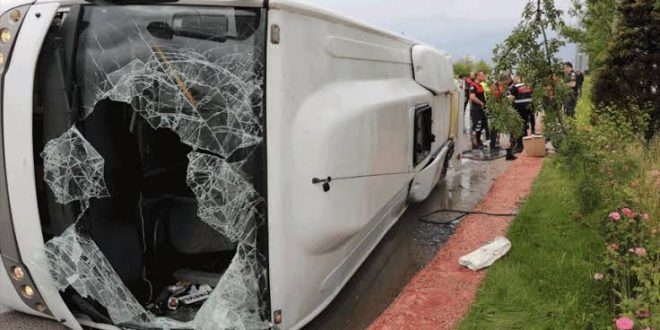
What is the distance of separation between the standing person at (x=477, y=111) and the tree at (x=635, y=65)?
338 centimetres

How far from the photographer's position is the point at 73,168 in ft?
9.82

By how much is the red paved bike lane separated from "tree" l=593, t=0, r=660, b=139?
2.99 m

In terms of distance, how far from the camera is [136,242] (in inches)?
138

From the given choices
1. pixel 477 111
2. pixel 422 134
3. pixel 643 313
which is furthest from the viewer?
pixel 477 111

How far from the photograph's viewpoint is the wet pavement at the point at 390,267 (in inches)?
151

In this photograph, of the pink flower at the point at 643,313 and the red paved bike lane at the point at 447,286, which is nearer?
the pink flower at the point at 643,313

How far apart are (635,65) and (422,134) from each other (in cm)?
460

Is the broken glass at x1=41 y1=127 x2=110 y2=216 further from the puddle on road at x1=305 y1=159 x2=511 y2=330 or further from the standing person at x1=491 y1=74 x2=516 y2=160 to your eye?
the standing person at x1=491 y1=74 x2=516 y2=160

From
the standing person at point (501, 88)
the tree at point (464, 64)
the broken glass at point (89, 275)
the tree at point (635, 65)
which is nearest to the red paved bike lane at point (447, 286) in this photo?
the standing person at point (501, 88)

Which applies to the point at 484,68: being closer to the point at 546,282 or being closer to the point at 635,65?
the point at 635,65

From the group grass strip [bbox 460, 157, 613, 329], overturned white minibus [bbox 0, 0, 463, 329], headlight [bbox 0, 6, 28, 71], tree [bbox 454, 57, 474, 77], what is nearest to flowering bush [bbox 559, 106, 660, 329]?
grass strip [bbox 460, 157, 613, 329]

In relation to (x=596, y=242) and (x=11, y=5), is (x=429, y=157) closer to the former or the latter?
(x=596, y=242)

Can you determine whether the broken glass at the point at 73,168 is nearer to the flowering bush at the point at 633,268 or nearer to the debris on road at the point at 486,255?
the flowering bush at the point at 633,268

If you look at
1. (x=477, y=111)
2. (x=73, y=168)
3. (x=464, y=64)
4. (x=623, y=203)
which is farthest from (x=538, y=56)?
(x=464, y=64)
